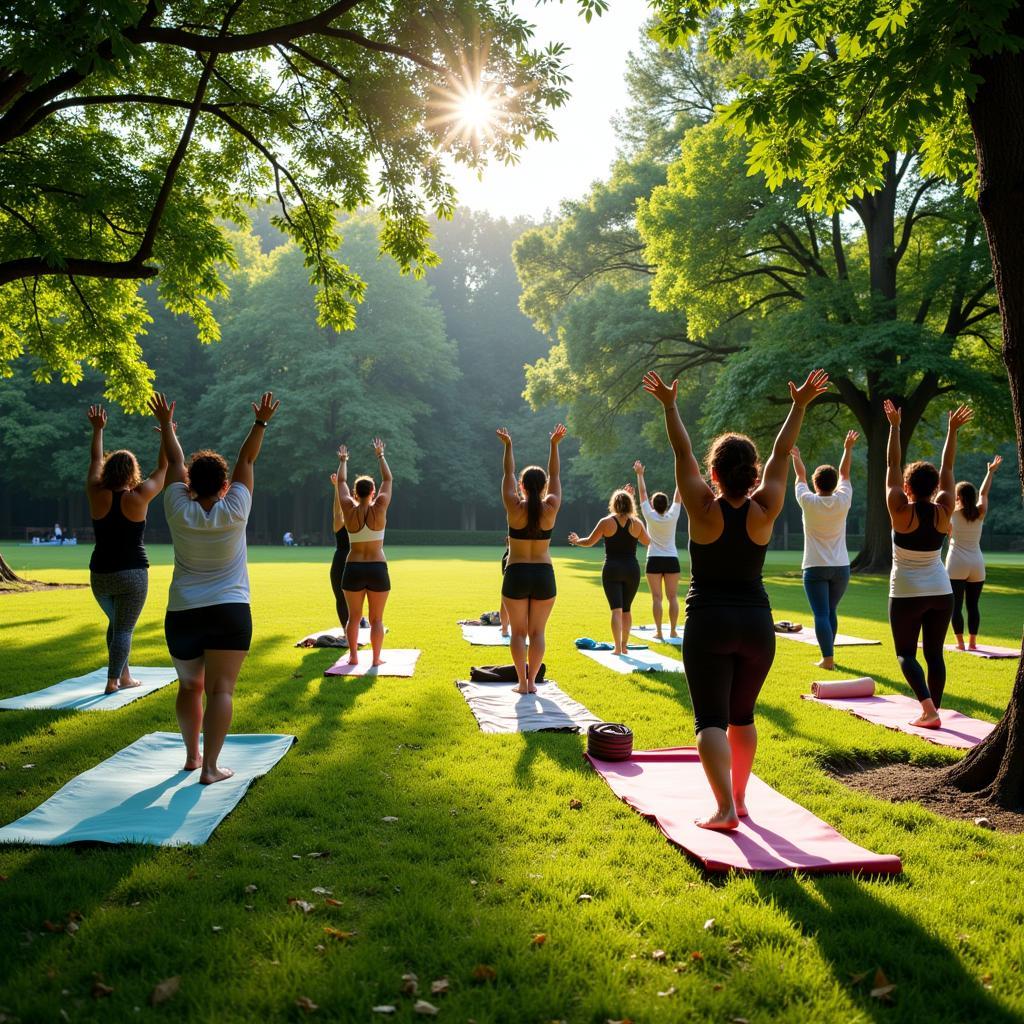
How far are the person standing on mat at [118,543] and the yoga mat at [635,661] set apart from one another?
531 cm

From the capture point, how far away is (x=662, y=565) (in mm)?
11883

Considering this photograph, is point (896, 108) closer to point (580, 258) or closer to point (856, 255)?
point (856, 255)

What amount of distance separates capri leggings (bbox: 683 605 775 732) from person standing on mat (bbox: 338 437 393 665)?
549 centimetres

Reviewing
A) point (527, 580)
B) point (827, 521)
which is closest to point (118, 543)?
point (527, 580)

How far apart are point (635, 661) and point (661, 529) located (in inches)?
101

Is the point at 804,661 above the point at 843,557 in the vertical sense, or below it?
below

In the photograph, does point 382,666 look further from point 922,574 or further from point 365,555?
point 922,574

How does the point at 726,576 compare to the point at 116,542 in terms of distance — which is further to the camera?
the point at 116,542

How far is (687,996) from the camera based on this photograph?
2928 millimetres

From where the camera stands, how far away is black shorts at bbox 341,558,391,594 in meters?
9.34

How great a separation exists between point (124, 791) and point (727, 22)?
28.7ft

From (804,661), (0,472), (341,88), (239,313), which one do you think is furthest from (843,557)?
(0,472)

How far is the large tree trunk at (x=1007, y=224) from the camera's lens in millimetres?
5004

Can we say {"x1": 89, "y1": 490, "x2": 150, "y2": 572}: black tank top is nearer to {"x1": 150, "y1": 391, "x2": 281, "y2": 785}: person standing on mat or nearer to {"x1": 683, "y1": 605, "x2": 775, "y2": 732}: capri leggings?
{"x1": 150, "y1": 391, "x2": 281, "y2": 785}: person standing on mat
